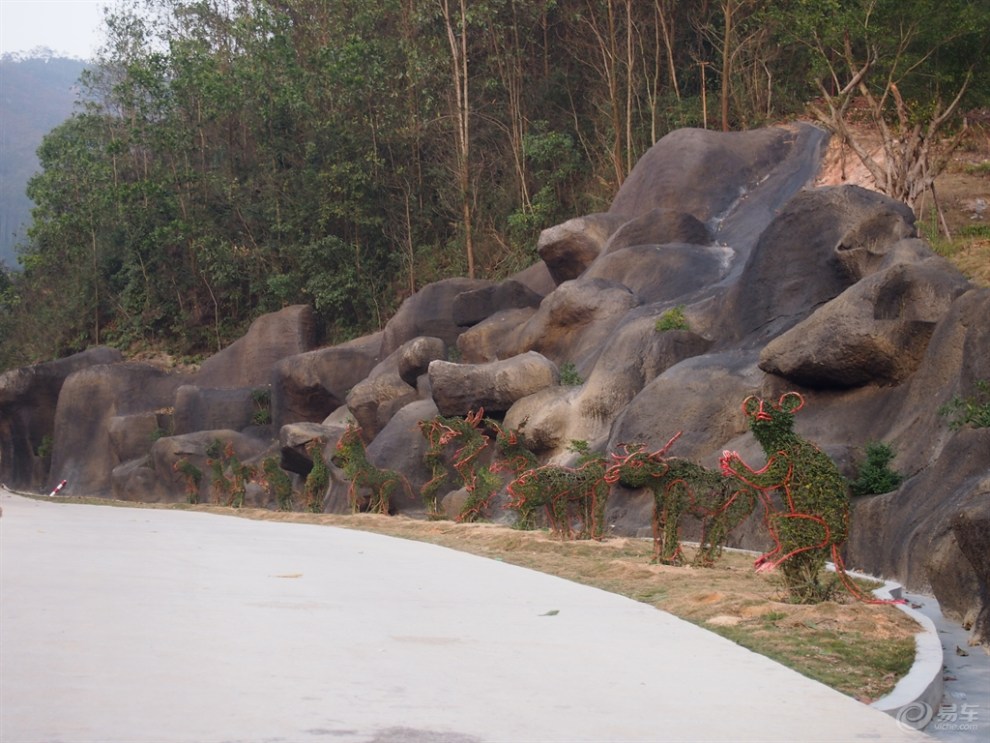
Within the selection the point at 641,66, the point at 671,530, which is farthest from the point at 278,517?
the point at 641,66

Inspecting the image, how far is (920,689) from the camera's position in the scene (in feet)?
20.0

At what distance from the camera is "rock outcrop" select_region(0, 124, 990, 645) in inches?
485

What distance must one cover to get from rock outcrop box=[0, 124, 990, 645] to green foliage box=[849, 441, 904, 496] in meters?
0.26

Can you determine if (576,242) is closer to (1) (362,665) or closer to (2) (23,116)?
(1) (362,665)

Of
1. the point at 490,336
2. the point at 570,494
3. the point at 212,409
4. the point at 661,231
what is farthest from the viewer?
the point at 212,409

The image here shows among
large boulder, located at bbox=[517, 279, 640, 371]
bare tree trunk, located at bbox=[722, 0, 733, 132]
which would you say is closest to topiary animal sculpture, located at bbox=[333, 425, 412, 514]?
large boulder, located at bbox=[517, 279, 640, 371]

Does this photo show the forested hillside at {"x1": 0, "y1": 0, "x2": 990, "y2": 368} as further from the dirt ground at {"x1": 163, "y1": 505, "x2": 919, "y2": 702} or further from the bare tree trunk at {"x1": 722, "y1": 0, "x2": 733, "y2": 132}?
the dirt ground at {"x1": 163, "y1": 505, "x2": 919, "y2": 702}

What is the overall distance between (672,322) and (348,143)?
2159 cm

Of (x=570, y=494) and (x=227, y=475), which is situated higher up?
(x=570, y=494)

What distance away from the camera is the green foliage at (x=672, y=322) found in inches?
748

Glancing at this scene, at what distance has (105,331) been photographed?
149 ft

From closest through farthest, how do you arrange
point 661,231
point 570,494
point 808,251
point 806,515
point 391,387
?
point 806,515, point 570,494, point 808,251, point 661,231, point 391,387

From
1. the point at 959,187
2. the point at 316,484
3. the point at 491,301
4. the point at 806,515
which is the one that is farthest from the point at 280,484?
the point at 806,515

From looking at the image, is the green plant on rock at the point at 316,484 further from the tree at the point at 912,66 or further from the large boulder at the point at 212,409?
the tree at the point at 912,66
